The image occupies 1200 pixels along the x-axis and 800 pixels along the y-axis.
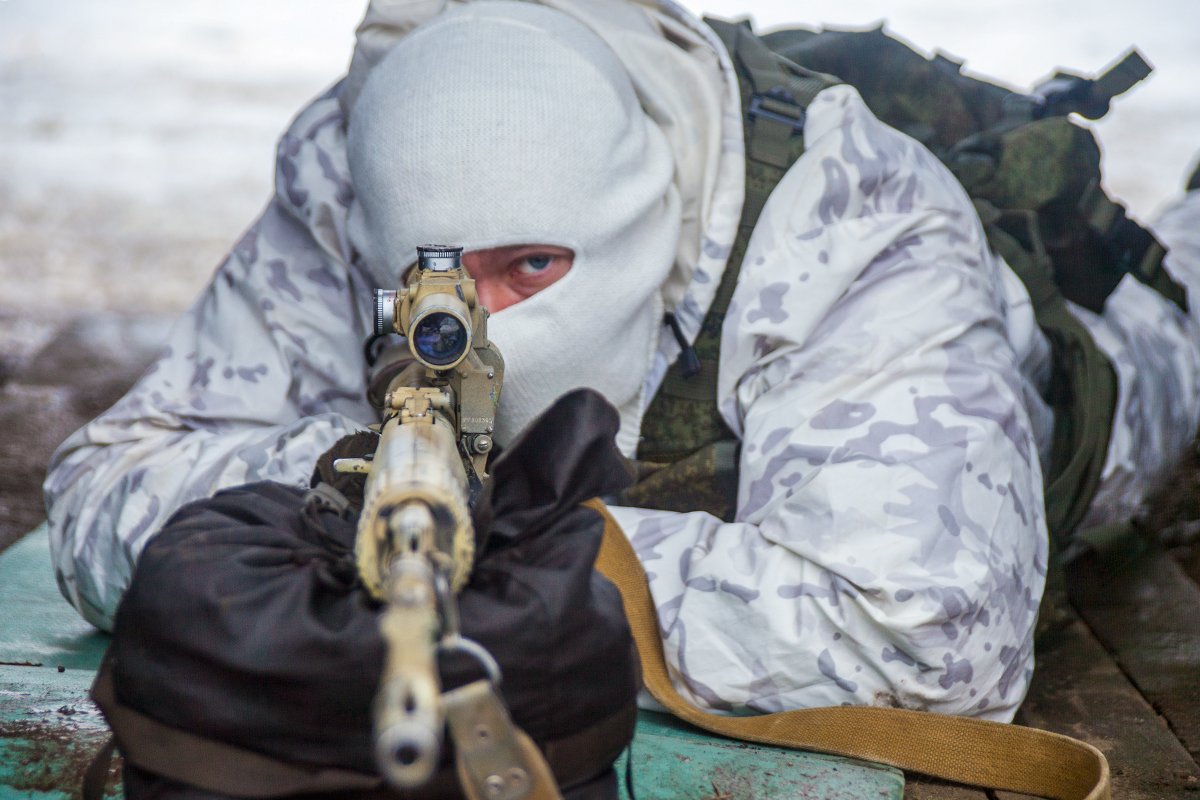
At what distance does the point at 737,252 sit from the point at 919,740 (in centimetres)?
78

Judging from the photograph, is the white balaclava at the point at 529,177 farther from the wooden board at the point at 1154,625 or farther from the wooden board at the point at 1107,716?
the wooden board at the point at 1154,625

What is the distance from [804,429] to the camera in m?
1.75

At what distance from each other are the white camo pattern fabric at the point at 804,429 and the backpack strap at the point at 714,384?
4 cm

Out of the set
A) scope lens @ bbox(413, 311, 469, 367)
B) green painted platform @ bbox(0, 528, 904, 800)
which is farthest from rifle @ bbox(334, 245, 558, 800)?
green painted platform @ bbox(0, 528, 904, 800)

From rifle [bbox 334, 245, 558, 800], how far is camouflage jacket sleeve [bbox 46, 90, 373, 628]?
1.81ft

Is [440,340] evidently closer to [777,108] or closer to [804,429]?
[804,429]

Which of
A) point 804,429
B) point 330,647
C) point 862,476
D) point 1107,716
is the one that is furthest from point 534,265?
point 1107,716

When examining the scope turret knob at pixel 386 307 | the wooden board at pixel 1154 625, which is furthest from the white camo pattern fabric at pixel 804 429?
the scope turret knob at pixel 386 307

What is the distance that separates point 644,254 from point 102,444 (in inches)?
36.6

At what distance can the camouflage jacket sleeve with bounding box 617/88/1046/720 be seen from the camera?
1.61m

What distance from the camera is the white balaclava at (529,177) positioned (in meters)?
1.75

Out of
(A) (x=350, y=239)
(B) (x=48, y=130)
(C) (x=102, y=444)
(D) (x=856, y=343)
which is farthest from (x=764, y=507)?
(B) (x=48, y=130)

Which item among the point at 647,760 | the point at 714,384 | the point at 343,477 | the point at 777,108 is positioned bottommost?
the point at 647,760

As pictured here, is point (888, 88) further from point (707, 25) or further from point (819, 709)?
point (819, 709)
